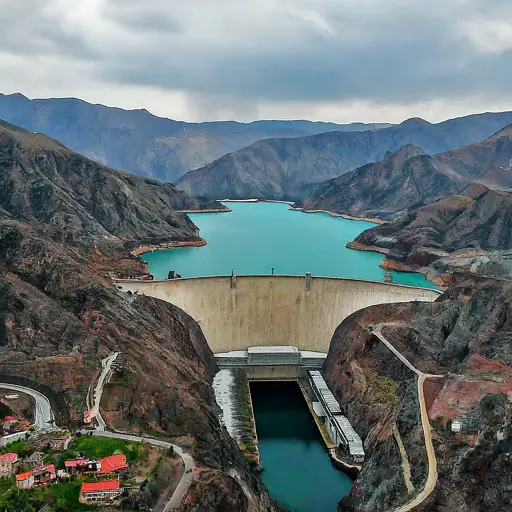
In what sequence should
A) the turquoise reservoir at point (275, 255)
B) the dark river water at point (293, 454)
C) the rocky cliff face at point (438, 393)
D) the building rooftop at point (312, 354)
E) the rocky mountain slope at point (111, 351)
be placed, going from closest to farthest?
the rocky cliff face at point (438, 393)
the rocky mountain slope at point (111, 351)
the dark river water at point (293, 454)
the building rooftop at point (312, 354)
the turquoise reservoir at point (275, 255)

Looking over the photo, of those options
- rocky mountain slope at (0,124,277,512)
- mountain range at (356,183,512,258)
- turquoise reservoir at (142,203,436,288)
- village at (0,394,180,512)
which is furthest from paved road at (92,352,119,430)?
mountain range at (356,183,512,258)

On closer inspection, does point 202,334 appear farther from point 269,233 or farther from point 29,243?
point 269,233

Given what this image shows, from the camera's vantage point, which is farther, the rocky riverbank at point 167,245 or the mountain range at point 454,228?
the rocky riverbank at point 167,245

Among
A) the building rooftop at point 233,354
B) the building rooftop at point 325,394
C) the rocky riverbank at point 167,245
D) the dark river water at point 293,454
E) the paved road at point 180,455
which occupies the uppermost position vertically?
the paved road at point 180,455

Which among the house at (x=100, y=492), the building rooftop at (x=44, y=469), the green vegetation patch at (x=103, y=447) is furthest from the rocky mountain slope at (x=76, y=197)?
the house at (x=100, y=492)

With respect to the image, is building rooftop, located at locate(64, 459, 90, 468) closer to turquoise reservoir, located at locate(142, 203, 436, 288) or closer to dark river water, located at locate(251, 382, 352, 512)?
dark river water, located at locate(251, 382, 352, 512)

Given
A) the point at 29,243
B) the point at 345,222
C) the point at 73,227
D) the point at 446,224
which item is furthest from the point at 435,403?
the point at 345,222

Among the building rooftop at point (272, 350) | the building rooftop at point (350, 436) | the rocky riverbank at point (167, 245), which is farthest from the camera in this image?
the rocky riverbank at point (167, 245)

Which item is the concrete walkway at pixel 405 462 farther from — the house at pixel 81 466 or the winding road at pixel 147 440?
the house at pixel 81 466
